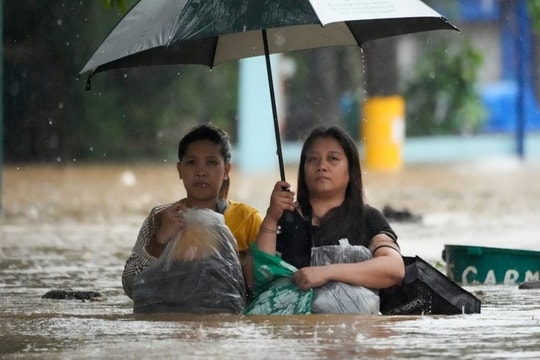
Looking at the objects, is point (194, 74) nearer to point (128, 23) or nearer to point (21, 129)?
point (21, 129)

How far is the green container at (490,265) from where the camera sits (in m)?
8.89

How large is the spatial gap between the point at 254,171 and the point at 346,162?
18596 millimetres

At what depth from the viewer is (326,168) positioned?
280 inches

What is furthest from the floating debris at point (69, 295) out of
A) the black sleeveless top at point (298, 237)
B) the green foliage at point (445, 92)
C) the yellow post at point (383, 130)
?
the green foliage at point (445, 92)

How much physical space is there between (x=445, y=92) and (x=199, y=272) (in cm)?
2337

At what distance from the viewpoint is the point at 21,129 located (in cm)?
2931

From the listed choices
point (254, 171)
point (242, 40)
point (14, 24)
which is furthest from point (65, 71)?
point (242, 40)

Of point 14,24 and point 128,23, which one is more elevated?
point 14,24

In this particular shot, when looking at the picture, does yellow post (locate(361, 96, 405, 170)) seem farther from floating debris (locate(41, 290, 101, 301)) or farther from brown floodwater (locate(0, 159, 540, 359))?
floating debris (locate(41, 290, 101, 301))

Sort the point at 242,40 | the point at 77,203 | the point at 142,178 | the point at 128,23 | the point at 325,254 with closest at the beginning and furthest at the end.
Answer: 1. the point at 325,254
2. the point at 128,23
3. the point at 242,40
4. the point at 77,203
5. the point at 142,178

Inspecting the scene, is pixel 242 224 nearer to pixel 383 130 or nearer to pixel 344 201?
Result: pixel 344 201

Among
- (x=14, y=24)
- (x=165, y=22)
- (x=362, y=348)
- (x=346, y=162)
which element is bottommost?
(x=362, y=348)

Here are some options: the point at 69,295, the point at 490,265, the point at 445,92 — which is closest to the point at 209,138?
the point at 69,295

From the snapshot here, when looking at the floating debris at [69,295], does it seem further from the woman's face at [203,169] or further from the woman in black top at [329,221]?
the woman in black top at [329,221]
